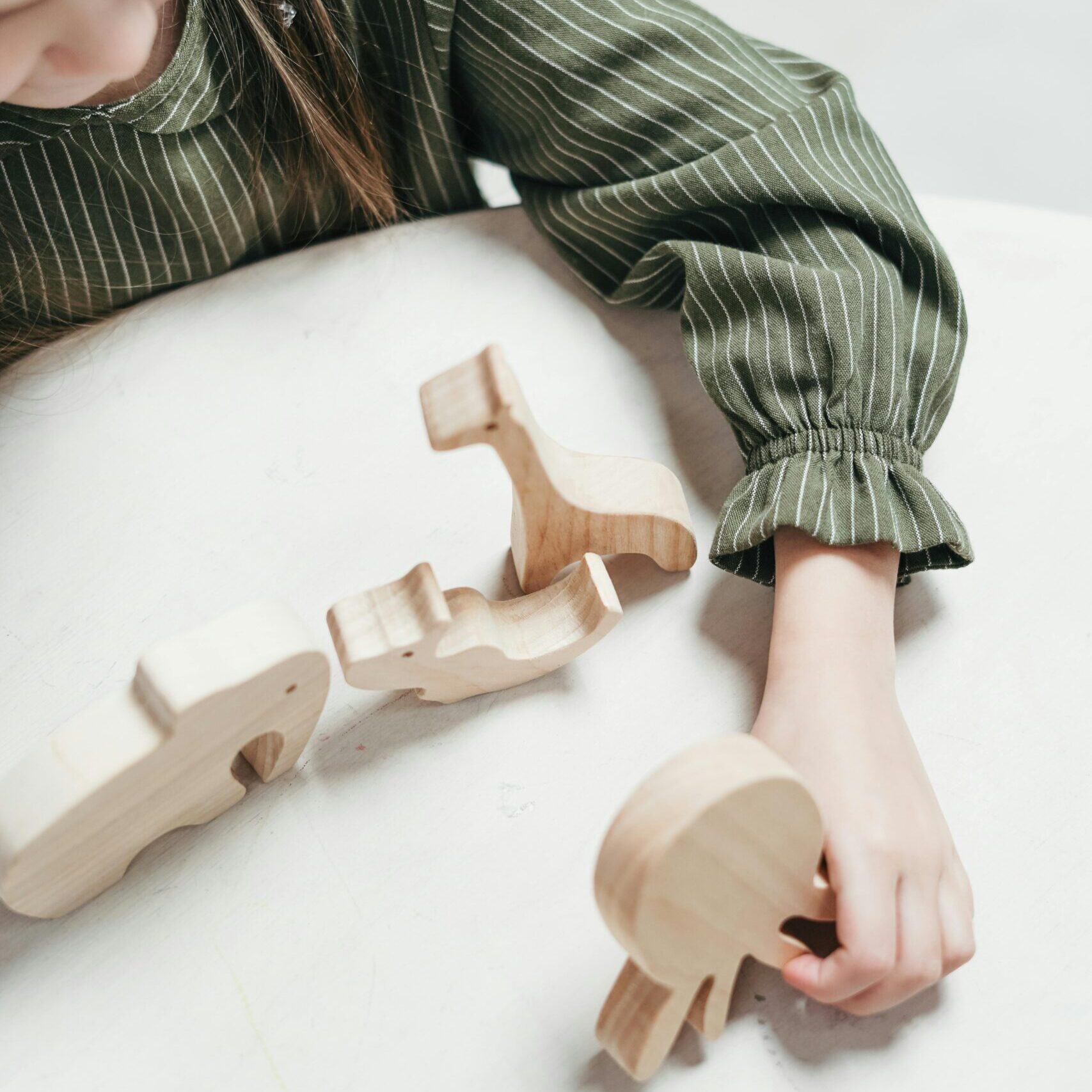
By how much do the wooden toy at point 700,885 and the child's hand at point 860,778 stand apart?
1 centimetres

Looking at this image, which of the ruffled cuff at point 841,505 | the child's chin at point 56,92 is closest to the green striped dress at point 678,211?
the ruffled cuff at point 841,505

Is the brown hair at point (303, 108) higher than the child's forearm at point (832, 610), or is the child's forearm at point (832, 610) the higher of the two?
the brown hair at point (303, 108)

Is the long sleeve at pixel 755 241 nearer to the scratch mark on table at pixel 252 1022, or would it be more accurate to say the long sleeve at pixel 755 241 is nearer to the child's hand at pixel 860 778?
the child's hand at pixel 860 778

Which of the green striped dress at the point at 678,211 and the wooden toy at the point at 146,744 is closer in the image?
the wooden toy at the point at 146,744

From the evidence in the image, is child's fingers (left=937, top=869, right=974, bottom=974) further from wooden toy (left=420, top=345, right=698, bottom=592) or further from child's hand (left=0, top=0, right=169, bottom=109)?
child's hand (left=0, top=0, right=169, bottom=109)

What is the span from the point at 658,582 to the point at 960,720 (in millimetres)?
119

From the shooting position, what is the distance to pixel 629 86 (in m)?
0.43

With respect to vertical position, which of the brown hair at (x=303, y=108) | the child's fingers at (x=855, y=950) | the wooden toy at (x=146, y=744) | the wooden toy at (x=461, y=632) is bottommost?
the child's fingers at (x=855, y=950)

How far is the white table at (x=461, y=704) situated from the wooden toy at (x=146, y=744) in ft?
0.12

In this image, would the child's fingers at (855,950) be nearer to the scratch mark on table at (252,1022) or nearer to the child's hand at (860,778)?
the child's hand at (860,778)

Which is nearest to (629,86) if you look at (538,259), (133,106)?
(538,259)

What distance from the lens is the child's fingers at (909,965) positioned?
294 mm

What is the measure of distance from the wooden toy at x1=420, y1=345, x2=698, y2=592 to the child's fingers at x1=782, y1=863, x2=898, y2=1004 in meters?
0.13

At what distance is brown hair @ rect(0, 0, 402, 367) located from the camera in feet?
1.39
